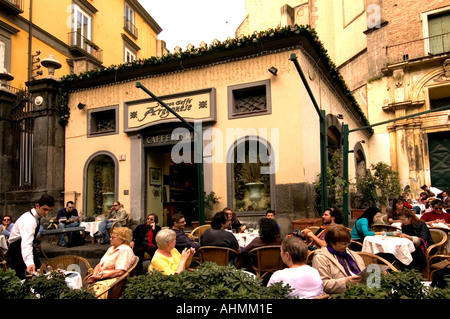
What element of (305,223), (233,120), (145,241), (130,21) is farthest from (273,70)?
(130,21)

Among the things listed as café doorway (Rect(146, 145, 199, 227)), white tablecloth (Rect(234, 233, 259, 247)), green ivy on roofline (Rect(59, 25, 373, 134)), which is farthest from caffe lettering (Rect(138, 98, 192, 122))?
white tablecloth (Rect(234, 233, 259, 247))

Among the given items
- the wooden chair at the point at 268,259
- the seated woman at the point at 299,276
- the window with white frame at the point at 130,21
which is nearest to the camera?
the seated woman at the point at 299,276

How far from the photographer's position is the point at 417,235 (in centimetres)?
612

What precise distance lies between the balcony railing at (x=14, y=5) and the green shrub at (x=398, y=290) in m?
17.9

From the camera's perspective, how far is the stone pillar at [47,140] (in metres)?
12.1

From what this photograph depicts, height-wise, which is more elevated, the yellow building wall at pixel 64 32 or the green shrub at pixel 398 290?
the yellow building wall at pixel 64 32

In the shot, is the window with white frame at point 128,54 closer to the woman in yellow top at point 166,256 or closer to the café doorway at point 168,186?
the café doorway at point 168,186

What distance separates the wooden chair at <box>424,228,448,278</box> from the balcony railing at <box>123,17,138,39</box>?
22.3 meters

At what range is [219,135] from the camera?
1052 cm

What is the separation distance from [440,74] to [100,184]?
1743 centimetres

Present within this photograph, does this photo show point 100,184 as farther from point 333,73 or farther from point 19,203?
point 333,73

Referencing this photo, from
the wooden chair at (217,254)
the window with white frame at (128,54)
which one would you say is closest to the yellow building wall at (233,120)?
the wooden chair at (217,254)

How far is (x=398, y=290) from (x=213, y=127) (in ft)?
27.7

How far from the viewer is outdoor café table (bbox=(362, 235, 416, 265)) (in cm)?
558
